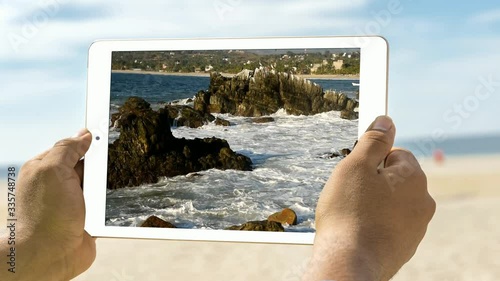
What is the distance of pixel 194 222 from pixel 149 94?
1.09 feet

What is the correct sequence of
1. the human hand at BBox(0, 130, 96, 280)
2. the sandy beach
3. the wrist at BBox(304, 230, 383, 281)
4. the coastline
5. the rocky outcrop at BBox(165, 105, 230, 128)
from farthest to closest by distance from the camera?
the sandy beach → the human hand at BBox(0, 130, 96, 280) → the rocky outcrop at BBox(165, 105, 230, 128) → the coastline → the wrist at BBox(304, 230, 383, 281)

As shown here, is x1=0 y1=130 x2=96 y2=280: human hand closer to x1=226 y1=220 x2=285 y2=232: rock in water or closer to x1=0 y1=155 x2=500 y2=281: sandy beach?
x1=226 y1=220 x2=285 y2=232: rock in water

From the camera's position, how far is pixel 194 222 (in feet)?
Answer: 4.81

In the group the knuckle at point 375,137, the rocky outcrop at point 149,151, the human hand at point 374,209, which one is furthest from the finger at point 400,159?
the rocky outcrop at point 149,151

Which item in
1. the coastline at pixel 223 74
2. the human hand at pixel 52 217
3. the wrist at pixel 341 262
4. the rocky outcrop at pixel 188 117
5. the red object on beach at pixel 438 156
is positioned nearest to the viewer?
the wrist at pixel 341 262

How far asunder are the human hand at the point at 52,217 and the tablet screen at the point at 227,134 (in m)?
0.12

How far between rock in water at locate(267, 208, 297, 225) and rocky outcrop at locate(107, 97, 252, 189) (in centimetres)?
18

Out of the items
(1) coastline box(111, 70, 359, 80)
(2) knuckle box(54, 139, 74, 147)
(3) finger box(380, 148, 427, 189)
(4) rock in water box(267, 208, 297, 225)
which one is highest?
(1) coastline box(111, 70, 359, 80)

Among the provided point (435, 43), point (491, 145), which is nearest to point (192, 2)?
point (435, 43)

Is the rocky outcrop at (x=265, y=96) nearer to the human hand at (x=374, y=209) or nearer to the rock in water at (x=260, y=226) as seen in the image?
the human hand at (x=374, y=209)

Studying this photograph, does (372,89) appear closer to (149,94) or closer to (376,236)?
(376,236)

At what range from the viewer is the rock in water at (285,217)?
142cm

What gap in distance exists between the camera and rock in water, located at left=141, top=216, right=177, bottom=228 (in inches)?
58.3

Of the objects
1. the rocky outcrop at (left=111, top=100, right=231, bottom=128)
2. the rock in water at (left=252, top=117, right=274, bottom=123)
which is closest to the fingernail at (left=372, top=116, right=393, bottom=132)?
the rock in water at (left=252, top=117, right=274, bottom=123)
